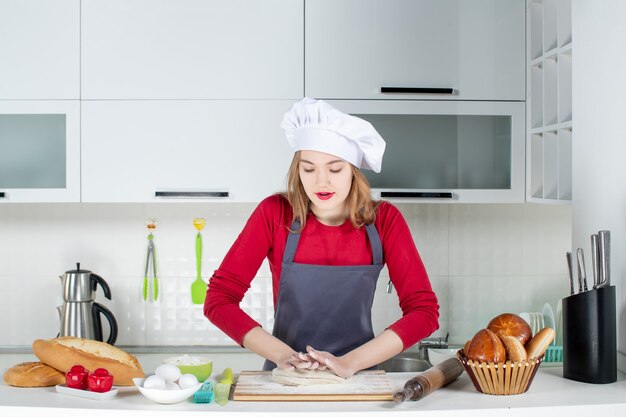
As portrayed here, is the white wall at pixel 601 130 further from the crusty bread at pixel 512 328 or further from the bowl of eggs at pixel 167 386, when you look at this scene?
the bowl of eggs at pixel 167 386

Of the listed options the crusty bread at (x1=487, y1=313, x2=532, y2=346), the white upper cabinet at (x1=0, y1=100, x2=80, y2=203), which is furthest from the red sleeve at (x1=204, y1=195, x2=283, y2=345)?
the white upper cabinet at (x1=0, y1=100, x2=80, y2=203)

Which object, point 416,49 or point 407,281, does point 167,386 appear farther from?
point 416,49

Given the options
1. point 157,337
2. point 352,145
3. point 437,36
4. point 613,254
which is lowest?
point 157,337

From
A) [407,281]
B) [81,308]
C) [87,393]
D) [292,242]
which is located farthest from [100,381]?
[81,308]

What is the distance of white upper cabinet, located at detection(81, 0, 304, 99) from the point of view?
2.53 meters

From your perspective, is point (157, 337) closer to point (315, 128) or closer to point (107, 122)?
point (107, 122)

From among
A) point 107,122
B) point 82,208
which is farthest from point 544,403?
point 82,208

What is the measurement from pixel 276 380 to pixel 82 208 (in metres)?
1.56

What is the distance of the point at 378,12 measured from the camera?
8.41ft

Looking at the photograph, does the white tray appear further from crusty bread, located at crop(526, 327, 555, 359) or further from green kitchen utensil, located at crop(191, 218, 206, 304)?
green kitchen utensil, located at crop(191, 218, 206, 304)

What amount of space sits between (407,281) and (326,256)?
24 cm

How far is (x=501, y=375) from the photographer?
154cm

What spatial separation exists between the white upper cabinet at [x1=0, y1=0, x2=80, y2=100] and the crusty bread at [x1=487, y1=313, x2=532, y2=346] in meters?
1.55

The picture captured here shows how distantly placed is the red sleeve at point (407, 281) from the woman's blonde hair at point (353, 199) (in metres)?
0.04
